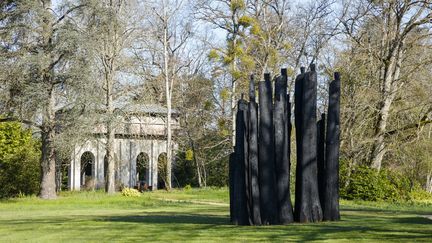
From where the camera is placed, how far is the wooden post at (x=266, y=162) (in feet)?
52.0

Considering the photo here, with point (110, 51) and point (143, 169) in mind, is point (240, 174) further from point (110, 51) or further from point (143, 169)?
point (143, 169)

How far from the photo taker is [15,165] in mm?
38156

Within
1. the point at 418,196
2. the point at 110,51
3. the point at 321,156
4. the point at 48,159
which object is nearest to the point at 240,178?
the point at 321,156

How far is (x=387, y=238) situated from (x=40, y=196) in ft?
76.6

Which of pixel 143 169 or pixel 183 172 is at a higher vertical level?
pixel 143 169

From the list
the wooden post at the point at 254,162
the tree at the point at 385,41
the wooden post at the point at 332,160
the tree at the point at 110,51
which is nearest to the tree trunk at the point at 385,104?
the tree at the point at 385,41

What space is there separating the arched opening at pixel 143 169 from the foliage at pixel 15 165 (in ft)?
35.6

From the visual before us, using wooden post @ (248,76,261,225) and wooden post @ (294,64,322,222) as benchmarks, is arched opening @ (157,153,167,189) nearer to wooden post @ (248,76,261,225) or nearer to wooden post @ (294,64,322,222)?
wooden post @ (248,76,261,225)

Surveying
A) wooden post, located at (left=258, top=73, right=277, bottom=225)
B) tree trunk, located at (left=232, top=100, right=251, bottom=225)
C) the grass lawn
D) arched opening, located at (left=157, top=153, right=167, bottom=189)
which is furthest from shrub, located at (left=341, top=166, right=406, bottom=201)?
arched opening, located at (left=157, top=153, right=167, bottom=189)

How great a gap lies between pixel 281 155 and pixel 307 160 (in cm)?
65

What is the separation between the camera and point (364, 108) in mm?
32594

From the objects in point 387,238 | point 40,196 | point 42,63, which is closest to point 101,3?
point 42,63

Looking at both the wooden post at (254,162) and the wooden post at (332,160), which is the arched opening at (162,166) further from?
the wooden post at (332,160)

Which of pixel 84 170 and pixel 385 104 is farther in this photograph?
pixel 84 170
